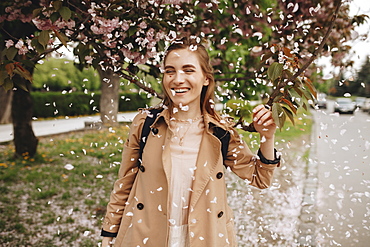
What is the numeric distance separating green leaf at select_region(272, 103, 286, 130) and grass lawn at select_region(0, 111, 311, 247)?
0.72 m

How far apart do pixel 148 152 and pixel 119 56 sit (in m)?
1.32

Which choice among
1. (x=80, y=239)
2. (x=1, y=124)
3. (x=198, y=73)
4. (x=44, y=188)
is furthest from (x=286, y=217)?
(x=1, y=124)

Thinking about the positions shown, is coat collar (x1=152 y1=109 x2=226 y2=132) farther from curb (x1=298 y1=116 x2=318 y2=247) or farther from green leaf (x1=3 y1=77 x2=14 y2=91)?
curb (x1=298 y1=116 x2=318 y2=247)

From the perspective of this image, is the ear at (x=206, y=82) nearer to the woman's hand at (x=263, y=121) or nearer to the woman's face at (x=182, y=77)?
the woman's face at (x=182, y=77)

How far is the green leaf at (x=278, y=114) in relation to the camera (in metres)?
1.61

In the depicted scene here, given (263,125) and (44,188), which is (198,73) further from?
(44,188)

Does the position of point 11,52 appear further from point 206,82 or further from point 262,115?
point 262,115

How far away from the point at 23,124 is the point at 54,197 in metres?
2.97

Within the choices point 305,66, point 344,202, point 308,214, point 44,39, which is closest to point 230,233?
point 305,66

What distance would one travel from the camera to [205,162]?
1775 mm

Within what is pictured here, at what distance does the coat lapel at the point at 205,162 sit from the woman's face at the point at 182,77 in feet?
0.75

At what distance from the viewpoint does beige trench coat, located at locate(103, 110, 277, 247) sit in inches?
68.6

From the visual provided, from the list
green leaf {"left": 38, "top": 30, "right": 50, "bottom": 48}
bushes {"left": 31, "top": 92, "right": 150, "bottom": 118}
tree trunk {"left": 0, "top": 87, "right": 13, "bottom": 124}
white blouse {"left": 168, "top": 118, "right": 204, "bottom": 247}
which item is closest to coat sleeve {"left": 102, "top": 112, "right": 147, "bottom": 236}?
white blouse {"left": 168, "top": 118, "right": 204, "bottom": 247}

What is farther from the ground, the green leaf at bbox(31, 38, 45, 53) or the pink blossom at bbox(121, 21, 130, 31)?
the pink blossom at bbox(121, 21, 130, 31)
